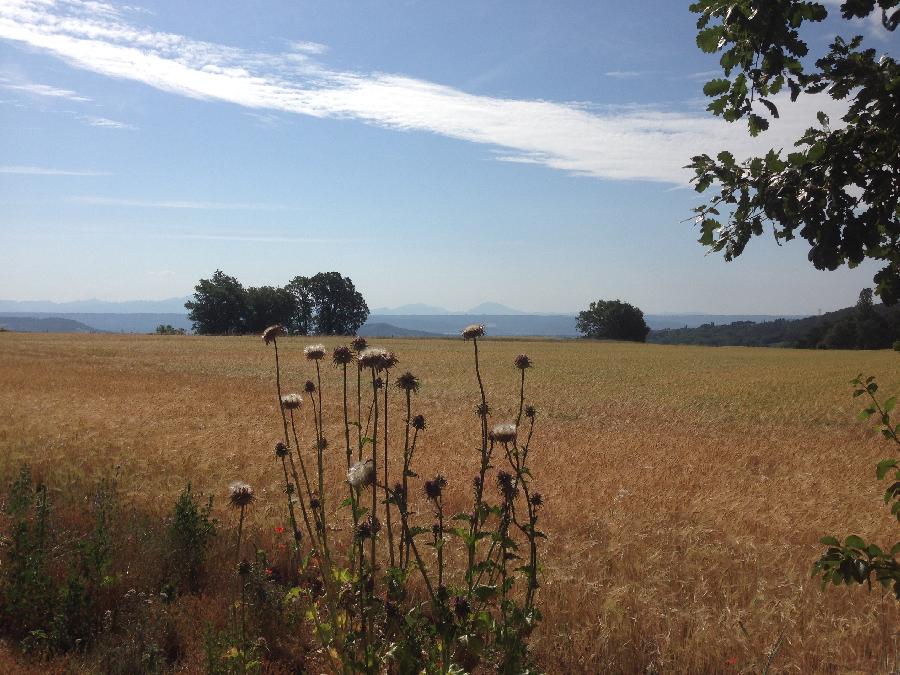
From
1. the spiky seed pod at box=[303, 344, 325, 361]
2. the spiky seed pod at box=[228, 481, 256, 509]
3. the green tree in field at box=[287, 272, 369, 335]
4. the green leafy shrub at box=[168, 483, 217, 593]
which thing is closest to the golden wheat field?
the green leafy shrub at box=[168, 483, 217, 593]

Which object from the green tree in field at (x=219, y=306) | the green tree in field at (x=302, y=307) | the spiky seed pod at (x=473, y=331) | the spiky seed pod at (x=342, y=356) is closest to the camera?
the spiky seed pod at (x=473, y=331)

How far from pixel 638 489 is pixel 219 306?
99.4 m

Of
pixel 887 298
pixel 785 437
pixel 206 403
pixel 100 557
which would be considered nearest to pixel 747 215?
pixel 887 298

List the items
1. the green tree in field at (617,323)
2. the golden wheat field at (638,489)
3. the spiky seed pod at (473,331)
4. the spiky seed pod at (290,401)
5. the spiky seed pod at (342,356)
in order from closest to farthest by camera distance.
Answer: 1. the spiky seed pod at (473,331)
2. the spiky seed pod at (342,356)
3. the spiky seed pod at (290,401)
4. the golden wheat field at (638,489)
5. the green tree in field at (617,323)

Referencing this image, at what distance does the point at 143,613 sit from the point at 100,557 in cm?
86

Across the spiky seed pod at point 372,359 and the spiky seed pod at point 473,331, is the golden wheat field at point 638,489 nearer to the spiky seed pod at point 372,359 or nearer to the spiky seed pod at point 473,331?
the spiky seed pod at point 473,331

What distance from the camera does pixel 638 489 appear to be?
30.0ft

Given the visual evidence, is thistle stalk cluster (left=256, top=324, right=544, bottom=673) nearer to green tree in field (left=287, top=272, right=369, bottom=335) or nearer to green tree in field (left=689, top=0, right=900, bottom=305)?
green tree in field (left=689, top=0, right=900, bottom=305)

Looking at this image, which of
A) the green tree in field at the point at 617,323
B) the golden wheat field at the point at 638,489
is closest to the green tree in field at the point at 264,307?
the green tree in field at the point at 617,323

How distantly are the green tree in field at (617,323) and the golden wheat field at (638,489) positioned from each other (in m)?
100

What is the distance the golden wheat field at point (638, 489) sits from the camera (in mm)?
4777

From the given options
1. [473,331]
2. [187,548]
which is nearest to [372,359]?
[473,331]

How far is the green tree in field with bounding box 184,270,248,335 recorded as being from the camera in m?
99.2

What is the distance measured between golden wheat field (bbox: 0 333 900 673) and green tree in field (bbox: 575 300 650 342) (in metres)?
100
